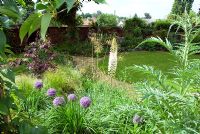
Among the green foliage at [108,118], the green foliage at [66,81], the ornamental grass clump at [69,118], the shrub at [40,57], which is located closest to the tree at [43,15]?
the green foliage at [108,118]

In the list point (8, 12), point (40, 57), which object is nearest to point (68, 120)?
point (8, 12)

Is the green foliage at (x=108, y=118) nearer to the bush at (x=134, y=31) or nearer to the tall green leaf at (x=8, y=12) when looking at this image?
the tall green leaf at (x=8, y=12)

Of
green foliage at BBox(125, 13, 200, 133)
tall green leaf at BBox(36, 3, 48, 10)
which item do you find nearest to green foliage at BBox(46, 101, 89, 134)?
green foliage at BBox(125, 13, 200, 133)

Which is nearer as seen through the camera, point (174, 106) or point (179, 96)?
→ point (179, 96)

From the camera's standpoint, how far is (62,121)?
4.44 m

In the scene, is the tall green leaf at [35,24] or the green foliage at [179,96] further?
the green foliage at [179,96]

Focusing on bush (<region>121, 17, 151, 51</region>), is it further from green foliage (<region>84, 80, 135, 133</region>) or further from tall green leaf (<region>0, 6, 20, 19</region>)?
tall green leaf (<region>0, 6, 20, 19</region>)

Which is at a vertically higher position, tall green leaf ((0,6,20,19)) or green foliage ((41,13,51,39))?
tall green leaf ((0,6,20,19))

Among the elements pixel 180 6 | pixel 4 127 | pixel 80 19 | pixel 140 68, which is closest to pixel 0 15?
pixel 4 127

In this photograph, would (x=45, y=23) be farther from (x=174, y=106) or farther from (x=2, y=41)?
(x=174, y=106)

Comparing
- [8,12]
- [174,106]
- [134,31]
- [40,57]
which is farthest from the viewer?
[134,31]

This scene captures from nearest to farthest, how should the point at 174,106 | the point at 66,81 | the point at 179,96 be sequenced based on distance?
the point at 179,96, the point at 174,106, the point at 66,81

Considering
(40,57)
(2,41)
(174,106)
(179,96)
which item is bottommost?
(40,57)

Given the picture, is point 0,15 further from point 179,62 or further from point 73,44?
point 73,44
